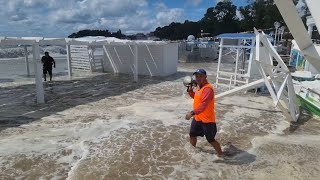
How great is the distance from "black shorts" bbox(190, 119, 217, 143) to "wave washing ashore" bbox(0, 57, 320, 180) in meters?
0.50

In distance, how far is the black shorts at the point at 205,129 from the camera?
5.77 meters

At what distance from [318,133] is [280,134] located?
1051 millimetres

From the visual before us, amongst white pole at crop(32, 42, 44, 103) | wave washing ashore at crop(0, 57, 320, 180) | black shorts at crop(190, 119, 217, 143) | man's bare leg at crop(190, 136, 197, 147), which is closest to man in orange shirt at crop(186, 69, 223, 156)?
black shorts at crop(190, 119, 217, 143)

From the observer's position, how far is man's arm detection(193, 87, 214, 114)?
5535 mm

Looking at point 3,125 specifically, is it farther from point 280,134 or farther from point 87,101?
point 280,134

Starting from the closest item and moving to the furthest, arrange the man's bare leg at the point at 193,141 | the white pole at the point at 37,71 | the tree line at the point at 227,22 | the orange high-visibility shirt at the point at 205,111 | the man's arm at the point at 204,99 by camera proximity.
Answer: the man's arm at the point at 204,99 < the orange high-visibility shirt at the point at 205,111 < the man's bare leg at the point at 193,141 < the white pole at the point at 37,71 < the tree line at the point at 227,22

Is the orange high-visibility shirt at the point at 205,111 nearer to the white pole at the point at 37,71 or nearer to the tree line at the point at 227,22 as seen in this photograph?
the white pole at the point at 37,71

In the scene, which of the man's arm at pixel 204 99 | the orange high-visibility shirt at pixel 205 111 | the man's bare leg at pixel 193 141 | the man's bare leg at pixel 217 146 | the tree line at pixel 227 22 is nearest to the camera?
the man's arm at pixel 204 99

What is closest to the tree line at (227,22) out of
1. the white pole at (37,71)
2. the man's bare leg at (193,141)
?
the white pole at (37,71)

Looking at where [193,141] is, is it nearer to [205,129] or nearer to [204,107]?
[205,129]

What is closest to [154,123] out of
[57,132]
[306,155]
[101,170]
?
[57,132]

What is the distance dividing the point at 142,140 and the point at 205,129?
192 cm

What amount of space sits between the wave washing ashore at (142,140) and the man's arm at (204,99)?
1084 millimetres

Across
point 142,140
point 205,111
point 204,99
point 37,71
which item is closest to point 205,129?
point 205,111
